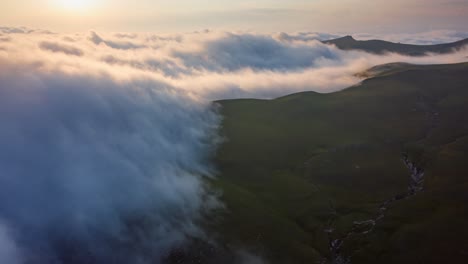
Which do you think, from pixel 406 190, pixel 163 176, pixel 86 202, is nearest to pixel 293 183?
pixel 406 190

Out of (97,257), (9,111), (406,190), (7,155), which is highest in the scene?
(9,111)

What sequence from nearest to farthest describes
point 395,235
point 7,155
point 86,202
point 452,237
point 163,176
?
point 452,237, point 395,235, point 86,202, point 7,155, point 163,176

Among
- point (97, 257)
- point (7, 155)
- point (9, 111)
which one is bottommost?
point (97, 257)

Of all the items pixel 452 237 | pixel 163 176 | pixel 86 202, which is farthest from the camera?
pixel 163 176

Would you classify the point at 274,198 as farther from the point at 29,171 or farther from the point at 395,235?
the point at 29,171

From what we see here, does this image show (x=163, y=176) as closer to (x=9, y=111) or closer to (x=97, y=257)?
(x=97, y=257)

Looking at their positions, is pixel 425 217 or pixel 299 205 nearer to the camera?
pixel 425 217

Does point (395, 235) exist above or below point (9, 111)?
below

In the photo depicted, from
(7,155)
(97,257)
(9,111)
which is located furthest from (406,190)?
(9,111)

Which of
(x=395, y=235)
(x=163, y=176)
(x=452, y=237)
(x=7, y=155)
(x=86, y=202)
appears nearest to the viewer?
(x=452, y=237)
